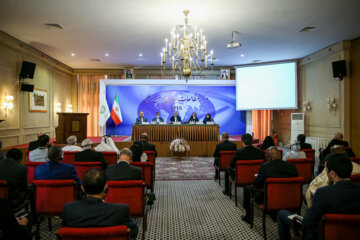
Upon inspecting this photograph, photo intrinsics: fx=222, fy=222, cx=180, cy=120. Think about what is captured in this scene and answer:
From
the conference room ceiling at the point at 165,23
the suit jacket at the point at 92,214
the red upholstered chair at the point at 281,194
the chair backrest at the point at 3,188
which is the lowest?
the red upholstered chair at the point at 281,194

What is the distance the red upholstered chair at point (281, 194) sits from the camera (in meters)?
2.42

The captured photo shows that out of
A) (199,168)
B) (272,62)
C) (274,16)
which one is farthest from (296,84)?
(199,168)

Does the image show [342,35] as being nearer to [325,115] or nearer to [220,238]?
[325,115]

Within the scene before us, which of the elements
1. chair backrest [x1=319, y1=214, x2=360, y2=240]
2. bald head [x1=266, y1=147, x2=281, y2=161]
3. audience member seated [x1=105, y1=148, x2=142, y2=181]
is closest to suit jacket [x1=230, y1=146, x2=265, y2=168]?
bald head [x1=266, y1=147, x2=281, y2=161]

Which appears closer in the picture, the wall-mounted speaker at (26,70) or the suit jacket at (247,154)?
the suit jacket at (247,154)

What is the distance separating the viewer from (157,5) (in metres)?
4.92

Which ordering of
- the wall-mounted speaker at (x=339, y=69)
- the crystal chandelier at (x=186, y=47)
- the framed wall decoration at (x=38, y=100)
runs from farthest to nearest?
the framed wall decoration at (x=38, y=100), the wall-mounted speaker at (x=339, y=69), the crystal chandelier at (x=186, y=47)

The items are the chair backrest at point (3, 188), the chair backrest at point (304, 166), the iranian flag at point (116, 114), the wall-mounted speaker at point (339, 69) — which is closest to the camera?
the chair backrest at point (3, 188)

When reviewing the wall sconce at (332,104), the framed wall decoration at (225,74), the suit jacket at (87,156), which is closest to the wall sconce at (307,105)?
the wall sconce at (332,104)

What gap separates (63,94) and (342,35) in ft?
37.7

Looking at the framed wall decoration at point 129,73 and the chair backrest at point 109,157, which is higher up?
the framed wall decoration at point 129,73

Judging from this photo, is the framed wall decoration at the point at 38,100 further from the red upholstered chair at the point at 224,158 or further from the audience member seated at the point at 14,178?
the red upholstered chair at the point at 224,158

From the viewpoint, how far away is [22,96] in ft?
25.2

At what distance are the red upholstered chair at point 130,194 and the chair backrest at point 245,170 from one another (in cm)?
161
